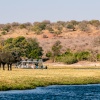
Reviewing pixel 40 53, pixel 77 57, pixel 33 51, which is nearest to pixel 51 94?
pixel 77 57

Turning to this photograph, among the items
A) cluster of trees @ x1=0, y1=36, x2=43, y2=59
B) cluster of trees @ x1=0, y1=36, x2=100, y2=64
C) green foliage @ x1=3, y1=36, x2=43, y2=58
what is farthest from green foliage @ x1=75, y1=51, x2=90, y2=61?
green foliage @ x1=3, y1=36, x2=43, y2=58

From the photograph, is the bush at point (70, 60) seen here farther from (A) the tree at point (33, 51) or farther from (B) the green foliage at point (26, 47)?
(B) the green foliage at point (26, 47)

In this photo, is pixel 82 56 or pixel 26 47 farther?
pixel 26 47

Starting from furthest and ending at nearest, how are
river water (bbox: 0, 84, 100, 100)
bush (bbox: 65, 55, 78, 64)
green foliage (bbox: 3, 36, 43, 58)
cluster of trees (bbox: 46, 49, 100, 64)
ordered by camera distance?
Answer: green foliage (bbox: 3, 36, 43, 58) → cluster of trees (bbox: 46, 49, 100, 64) → bush (bbox: 65, 55, 78, 64) → river water (bbox: 0, 84, 100, 100)

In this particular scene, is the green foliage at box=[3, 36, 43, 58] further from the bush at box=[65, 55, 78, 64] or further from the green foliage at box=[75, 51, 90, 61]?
the green foliage at box=[75, 51, 90, 61]

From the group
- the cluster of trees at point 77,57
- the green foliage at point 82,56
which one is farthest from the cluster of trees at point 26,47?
the green foliage at point 82,56

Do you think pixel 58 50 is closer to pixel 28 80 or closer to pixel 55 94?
pixel 28 80

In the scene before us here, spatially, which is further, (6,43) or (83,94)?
(6,43)

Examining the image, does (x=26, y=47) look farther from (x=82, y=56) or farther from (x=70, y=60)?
(x=82, y=56)

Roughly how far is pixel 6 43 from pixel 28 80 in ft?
347

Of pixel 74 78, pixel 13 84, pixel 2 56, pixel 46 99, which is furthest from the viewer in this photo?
pixel 2 56

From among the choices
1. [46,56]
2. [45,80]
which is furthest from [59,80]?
[46,56]

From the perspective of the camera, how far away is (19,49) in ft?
526

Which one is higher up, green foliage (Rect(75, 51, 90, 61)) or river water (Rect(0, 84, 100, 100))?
river water (Rect(0, 84, 100, 100))
